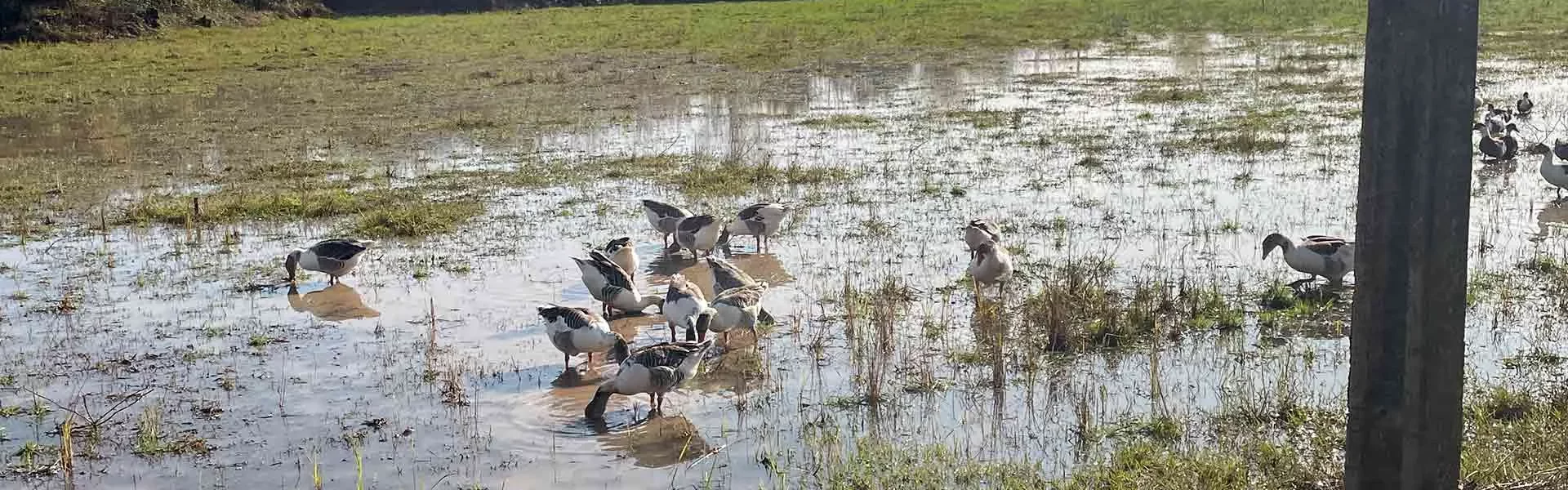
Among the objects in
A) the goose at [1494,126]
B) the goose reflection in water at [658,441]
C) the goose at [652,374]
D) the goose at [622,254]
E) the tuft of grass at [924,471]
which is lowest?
the goose reflection in water at [658,441]

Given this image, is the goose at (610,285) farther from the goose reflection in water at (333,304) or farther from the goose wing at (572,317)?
the goose reflection in water at (333,304)

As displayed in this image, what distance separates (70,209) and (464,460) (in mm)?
9168

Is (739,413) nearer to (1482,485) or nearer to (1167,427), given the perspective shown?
(1167,427)

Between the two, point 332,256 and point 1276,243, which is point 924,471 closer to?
point 1276,243

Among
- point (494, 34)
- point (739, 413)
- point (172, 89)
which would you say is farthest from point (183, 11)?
point (739, 413)

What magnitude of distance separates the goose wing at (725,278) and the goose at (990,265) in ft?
5.13

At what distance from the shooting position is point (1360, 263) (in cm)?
423

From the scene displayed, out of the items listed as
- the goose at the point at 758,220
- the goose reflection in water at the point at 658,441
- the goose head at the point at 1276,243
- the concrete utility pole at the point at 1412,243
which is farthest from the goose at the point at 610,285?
the concrete utility pole at the point at 1412,243

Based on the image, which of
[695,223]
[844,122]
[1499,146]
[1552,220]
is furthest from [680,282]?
[844,122]

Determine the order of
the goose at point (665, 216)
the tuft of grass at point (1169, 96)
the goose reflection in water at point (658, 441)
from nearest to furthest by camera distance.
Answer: the goose reflection in water at point (658, 441) → the goose at point (665, 216) → the tuft of grass at point (1169, 96)

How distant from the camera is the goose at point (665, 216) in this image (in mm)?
12422

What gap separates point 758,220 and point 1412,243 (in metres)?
8.36

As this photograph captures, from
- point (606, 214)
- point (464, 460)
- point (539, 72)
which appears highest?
point (539, 72)

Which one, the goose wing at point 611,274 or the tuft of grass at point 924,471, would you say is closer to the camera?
the tuft of grass at point 924,471
